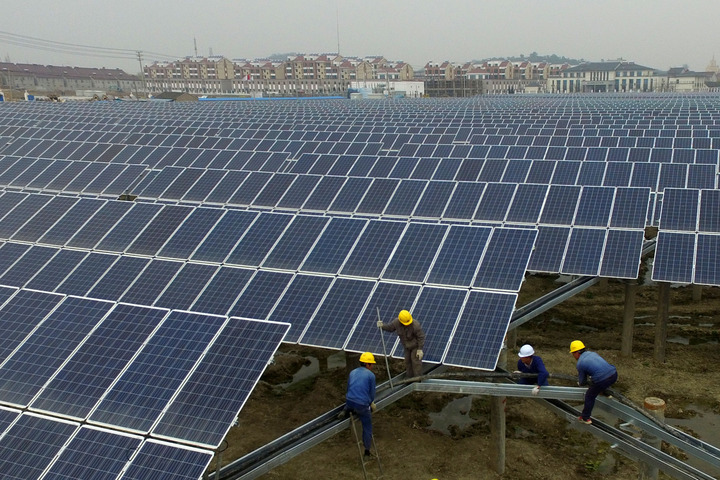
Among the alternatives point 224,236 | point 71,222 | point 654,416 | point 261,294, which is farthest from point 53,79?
point 654,416

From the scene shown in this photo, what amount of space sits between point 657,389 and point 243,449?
33.4 ft

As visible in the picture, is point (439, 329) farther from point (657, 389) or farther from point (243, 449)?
point (657, 389)

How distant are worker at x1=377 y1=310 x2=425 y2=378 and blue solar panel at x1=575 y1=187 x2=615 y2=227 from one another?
7348 millimetres

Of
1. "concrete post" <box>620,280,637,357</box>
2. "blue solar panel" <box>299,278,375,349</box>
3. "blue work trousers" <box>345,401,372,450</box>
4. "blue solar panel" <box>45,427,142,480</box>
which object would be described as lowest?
"concrete post" <box>620,280,637,357</box>

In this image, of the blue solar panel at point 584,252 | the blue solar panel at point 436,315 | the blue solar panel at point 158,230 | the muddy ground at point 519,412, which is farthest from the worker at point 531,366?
the blue solar panel at point 158,230

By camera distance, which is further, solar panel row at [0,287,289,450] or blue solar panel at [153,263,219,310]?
blue solar panel at [153,263,219,310]

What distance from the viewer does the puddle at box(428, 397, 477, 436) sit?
12.6 metres

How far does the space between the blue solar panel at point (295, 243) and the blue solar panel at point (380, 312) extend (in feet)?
6.53

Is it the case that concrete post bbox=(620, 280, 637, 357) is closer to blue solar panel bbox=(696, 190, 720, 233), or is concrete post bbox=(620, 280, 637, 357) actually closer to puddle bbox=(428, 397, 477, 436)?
blue solar panel bbox=(696, 190, 720, 233)

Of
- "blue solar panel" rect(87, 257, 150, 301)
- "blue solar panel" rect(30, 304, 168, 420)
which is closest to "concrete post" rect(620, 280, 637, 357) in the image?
"blue solar panel" rect(30, 304, 168, 420)

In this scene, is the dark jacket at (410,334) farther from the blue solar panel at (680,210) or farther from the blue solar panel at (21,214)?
the blue solar panel at (21,214)

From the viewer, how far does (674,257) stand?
13258 mm

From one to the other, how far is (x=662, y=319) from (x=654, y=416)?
7.43 metres

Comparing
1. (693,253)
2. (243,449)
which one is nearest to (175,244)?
(243,449)
